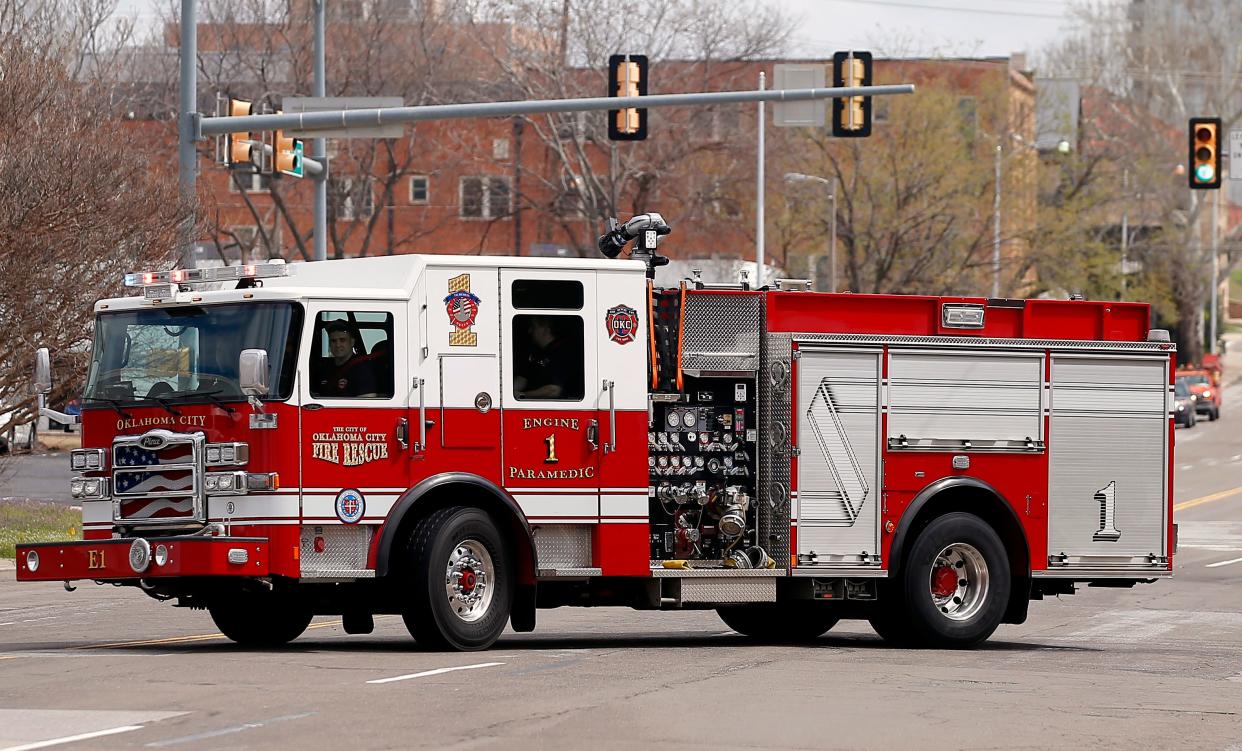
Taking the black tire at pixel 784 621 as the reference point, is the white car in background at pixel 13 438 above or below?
above

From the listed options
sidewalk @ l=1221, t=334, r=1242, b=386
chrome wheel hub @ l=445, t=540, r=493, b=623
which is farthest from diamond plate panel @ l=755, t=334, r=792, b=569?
sidewalk @ l=1221, t=334, r=1242, b=386

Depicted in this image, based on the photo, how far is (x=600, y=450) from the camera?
14.9 meters

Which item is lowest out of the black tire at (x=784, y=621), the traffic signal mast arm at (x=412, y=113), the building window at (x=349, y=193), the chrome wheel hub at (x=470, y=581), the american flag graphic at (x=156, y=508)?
the black tire at (x=784, y=621)

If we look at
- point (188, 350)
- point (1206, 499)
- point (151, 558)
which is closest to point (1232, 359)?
point (1206, 499)

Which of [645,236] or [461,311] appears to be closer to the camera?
[461,311]

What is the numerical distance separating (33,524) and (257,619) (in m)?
13.6

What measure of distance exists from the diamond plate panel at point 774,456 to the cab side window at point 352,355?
3081 millimetres

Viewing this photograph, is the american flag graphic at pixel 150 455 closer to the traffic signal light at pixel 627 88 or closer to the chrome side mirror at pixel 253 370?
the chrome side mirror at pixel 253 370

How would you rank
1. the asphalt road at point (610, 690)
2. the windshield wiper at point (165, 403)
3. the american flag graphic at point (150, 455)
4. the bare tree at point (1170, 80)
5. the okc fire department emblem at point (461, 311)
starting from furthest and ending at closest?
the bare tree at point (1170, 80) < the okc fire department emblem at point (461, 311) < the windshield wiper at point (165, 403) < the american flag graphic at point (150, 455) < the asphalt road at point (610, 690)

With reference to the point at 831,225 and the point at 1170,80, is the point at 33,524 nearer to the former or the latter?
the point at 831,225

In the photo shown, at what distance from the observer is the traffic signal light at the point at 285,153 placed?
2919 centimetres

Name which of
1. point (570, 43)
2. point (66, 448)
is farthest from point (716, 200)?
point (66, 448)

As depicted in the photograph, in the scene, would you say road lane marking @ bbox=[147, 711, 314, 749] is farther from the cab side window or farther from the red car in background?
the red car in background

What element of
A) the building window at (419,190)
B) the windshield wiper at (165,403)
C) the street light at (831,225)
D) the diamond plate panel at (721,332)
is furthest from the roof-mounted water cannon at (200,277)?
the building window at (419,190)
